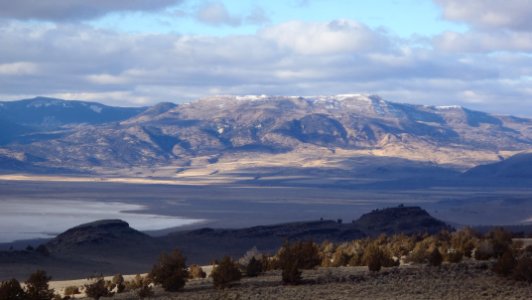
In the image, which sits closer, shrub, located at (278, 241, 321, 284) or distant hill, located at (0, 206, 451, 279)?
shrub, located at (278, 241, 321, 284)

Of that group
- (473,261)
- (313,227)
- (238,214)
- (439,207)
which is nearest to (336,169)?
(439,207)

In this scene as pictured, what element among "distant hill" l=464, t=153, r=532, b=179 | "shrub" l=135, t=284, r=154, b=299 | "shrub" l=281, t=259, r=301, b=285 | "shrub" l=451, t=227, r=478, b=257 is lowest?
"shrub" l=135, t=284, r=154, b=299

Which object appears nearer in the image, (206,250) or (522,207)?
(206,250)

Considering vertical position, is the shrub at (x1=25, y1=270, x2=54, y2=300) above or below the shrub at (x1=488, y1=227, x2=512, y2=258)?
below

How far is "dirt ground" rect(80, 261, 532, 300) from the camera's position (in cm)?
2120

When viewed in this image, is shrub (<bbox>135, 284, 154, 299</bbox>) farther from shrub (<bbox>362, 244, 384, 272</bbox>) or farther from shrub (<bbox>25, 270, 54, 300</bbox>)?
shrub (<bbox>362, 244, 384, 272</bbox>)

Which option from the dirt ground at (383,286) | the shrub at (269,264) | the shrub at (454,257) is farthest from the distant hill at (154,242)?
the shrub at (454,257)

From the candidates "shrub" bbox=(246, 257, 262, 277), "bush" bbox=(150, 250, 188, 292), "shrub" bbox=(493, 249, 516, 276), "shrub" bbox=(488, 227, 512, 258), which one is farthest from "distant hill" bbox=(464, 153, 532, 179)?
"shrub" bbox=(493, 249, 516, 276)

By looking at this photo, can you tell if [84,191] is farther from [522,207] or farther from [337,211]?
[522,207]

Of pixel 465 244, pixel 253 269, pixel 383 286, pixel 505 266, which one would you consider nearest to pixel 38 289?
pixel 253 269

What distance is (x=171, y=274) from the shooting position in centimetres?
2450

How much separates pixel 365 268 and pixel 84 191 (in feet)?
346

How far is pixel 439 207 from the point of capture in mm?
105438

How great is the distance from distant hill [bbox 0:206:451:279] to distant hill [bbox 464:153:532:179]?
99.7 metres
